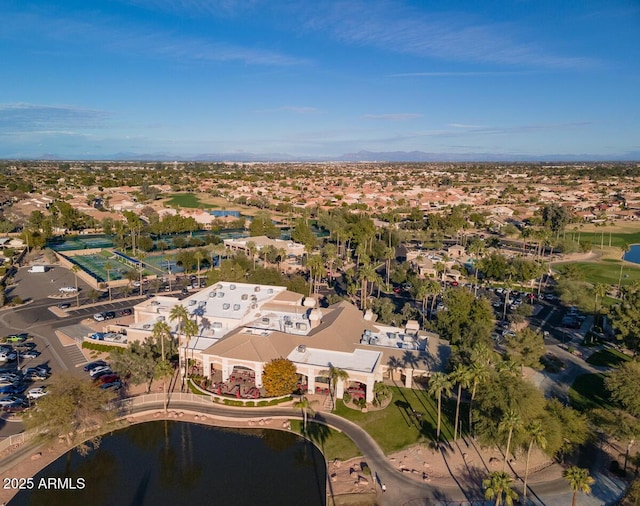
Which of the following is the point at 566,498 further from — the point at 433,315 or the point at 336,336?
the point at 433,315

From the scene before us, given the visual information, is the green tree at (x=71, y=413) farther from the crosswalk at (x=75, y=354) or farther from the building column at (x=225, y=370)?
the crosswalk at (x=75, y=354)

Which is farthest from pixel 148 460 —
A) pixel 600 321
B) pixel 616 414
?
pixel 600 321

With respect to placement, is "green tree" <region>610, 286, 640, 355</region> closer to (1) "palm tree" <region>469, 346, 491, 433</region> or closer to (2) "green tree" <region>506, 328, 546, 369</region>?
(2) "green tree" <region>506, 328, 546, 369</region>

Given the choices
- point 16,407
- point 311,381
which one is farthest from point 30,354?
point 311,381

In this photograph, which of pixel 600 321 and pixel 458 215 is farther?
pixel 458 215

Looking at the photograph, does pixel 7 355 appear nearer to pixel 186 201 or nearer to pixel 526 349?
pixel 526 349

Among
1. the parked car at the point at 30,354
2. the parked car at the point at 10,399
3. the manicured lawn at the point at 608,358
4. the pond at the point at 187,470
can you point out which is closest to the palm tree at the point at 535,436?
the pond at the point at 187,470
